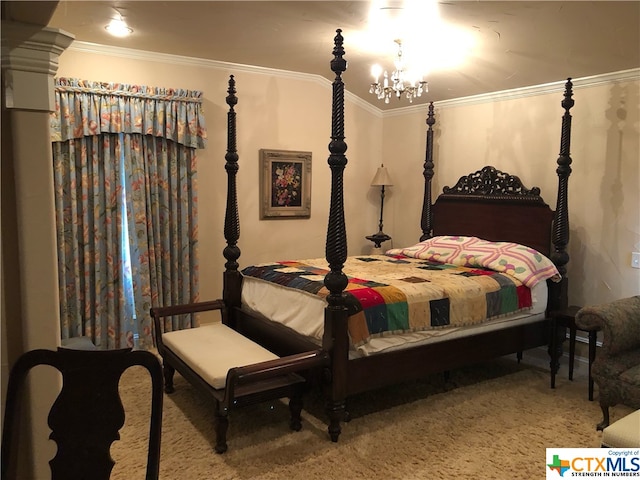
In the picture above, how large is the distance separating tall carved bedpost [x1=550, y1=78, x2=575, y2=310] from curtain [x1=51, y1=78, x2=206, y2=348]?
2.98 metres

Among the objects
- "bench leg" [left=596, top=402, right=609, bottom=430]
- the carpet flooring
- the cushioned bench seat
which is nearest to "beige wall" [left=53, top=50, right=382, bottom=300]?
the cushioned bench seat

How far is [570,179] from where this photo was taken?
4164 millimetres

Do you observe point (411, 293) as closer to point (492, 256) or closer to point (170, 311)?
point (492, 256)

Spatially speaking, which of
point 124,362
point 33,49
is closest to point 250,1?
point 33,49

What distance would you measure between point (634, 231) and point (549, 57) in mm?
1443

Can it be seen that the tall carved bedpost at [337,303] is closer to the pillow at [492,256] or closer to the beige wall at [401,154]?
the pillow at [492,256]

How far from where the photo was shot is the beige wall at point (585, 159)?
377cm

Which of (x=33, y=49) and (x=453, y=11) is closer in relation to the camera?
(x=33, y=49)

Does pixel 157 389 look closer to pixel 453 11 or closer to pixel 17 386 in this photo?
pixel 17 386

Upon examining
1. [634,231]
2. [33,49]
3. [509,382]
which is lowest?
[509,382]

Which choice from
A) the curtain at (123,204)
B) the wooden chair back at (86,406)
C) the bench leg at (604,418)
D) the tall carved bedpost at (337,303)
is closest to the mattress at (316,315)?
the tall carved bedpost at (337,303)

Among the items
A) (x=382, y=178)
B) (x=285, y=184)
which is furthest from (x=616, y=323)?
(x=285, y=184)

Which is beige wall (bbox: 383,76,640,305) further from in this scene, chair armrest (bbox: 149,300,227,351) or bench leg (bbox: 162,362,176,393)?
bench leg (bbox: 162,362,176,393)

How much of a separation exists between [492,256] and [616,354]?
4.06ft
